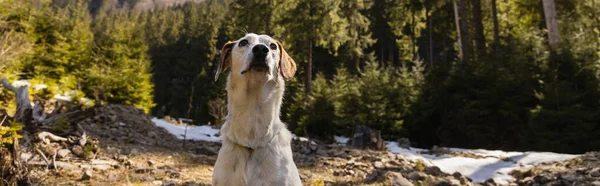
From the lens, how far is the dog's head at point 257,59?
2584 millimetres

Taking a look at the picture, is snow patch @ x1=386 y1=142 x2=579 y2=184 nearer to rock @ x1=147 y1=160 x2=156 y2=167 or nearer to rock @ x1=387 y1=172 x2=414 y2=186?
rock @ x1=387 y1=172 x2=414 y2=186

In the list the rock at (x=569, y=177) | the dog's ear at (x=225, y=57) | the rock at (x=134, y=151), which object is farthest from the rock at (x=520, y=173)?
A: the rock at (x=134, y=151)

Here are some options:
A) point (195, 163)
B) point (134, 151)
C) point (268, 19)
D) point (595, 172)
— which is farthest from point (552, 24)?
point (268, 19)

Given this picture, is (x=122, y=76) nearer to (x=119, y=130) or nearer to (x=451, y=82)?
(x=119, y=130)

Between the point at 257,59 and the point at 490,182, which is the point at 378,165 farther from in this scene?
the point at 257,59

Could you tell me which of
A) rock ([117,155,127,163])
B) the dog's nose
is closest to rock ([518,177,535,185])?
the dog's nose

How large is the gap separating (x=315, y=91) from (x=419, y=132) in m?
7.02

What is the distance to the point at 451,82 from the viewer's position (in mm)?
13836

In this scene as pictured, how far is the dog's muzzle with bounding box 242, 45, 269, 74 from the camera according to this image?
2.57 m

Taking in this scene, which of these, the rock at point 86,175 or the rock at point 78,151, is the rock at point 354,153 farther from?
the rock at point 86,175

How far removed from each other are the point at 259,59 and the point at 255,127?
0.45 meters

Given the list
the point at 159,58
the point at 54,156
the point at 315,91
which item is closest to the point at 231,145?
the point at 54,156

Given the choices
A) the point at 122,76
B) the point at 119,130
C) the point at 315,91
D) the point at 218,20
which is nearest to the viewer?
the point at 119,130

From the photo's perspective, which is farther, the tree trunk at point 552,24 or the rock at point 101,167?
the tree trunk at point 552,24
